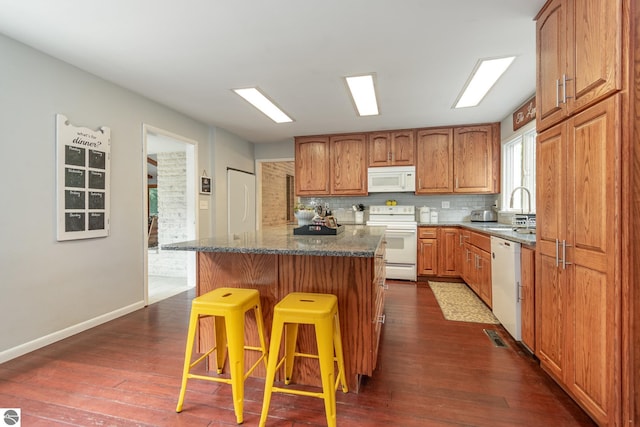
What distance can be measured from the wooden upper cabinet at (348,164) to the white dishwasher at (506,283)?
8.16 ft

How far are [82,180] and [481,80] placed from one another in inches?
152

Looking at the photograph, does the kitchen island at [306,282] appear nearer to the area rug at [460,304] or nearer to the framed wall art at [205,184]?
the area rug at [460,304]

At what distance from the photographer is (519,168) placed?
398cm

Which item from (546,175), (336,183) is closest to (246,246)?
(546,175)

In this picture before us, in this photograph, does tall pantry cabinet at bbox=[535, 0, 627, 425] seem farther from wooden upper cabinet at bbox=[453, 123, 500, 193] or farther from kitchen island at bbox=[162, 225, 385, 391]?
wooden upper cabinet at bbox=[453, 123, 500, 193]

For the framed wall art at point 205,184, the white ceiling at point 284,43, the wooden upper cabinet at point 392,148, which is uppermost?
the white ceiling at point 284,43

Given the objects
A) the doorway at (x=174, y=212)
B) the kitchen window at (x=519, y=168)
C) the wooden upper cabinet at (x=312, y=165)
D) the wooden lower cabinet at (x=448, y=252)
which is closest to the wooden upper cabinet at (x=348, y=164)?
the wooden upper cabinet at (x=312, y=165)

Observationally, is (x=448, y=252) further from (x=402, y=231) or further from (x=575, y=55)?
(x=575, y=55)

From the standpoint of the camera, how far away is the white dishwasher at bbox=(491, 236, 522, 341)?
2277 millimetres

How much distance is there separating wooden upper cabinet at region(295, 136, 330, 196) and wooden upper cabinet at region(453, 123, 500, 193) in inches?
80.8

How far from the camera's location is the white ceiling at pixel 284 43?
185 cm

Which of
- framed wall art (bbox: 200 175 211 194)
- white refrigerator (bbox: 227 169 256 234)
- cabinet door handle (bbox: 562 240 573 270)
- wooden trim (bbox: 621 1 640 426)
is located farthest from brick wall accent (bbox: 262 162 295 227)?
wooden trim (bbox: 621 1 640 426)

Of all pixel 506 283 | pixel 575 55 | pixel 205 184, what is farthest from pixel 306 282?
pixel 205 184

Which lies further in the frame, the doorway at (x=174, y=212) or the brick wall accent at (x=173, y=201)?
the brick wall accent at (x=173, y=201)
